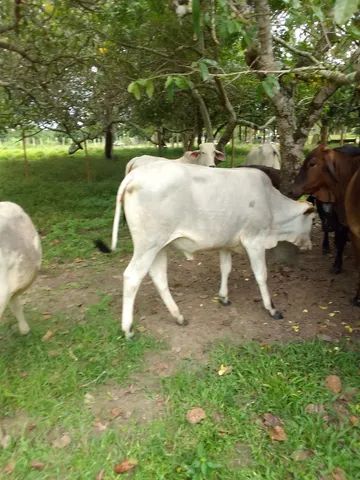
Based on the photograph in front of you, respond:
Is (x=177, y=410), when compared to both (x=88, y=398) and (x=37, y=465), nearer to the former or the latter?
(x=88, y=398)

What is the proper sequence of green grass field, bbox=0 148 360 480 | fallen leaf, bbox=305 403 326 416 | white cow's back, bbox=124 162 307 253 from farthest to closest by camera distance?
white cow's back, bbox=124 162 307 253 < fallen leaf, bbox=305 403 326 416 < green grass field, bbox=0 148 360 480

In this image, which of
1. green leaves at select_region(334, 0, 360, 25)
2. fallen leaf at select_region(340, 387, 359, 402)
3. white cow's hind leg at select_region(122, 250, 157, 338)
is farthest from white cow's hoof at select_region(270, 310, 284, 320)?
green leaves at select_region(334, 0, 360, 25)

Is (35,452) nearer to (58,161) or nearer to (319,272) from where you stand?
(319,272)

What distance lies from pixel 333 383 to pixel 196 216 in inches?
66.1

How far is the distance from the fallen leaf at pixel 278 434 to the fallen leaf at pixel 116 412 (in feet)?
3.31

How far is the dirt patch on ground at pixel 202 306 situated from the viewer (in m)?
3.40

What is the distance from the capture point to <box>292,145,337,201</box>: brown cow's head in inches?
184

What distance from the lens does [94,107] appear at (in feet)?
34.2

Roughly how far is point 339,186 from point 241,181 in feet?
4.00

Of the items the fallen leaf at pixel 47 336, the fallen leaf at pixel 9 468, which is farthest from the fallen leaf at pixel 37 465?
the fallen leaf at pixel 47 336

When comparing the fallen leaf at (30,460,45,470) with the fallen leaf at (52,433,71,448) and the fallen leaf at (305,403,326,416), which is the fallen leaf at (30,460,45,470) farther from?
the fallen leaf at (305,403,326,416)

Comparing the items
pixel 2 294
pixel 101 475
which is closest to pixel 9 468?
pixel 101 475

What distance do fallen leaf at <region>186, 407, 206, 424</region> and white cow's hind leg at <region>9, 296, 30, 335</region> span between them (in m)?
1.72

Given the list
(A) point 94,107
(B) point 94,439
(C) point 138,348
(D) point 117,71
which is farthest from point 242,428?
(A) point 94,107
